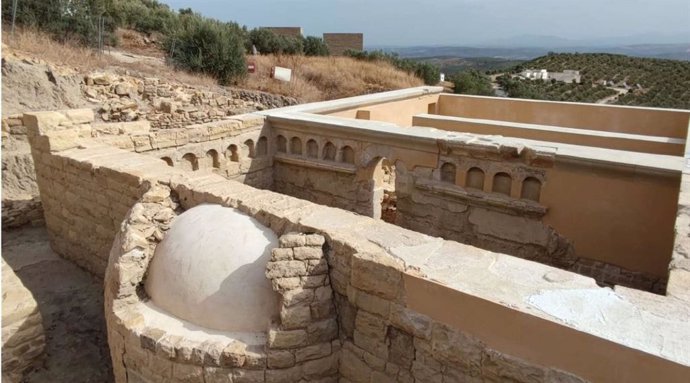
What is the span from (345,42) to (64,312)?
2734 centimetres

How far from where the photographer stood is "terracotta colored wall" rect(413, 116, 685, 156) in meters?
6.91

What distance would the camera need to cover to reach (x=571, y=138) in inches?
283

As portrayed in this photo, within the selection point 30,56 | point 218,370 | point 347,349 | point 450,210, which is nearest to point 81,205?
point 218,370

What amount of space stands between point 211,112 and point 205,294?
Answer: 967 cm

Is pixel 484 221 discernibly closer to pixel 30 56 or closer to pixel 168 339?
pixel 168 339

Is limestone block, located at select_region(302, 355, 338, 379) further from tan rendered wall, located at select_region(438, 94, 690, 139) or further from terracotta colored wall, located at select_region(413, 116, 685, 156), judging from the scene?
tan rendered wall, located at select_region(438, 94, 690, 139)

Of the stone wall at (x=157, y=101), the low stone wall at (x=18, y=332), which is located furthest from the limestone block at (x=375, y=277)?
the stone wall at (x=157, y=101)

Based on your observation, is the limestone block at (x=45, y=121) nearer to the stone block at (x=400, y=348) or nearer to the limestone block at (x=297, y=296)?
the limestone block at (x=297, y=296)

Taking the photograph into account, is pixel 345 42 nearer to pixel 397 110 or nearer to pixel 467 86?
pixel 467 86

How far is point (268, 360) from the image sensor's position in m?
3.35

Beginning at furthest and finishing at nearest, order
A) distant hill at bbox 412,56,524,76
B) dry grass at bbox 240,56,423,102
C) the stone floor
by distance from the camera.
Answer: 1. distant hill at bbox 412,56,524,76
2. dry grass at bbox 240,56,423,102
3. the stone floor

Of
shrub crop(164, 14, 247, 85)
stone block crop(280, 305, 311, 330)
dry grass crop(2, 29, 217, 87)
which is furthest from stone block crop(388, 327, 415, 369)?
shrub crop(164, 14, 247, 85)

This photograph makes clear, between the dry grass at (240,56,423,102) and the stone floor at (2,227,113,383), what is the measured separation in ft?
38.2

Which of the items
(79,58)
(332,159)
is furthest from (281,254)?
(79,58)
